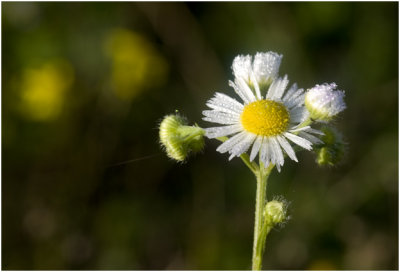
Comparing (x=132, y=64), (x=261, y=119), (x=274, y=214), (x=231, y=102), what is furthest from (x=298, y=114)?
(x=132, y=64)

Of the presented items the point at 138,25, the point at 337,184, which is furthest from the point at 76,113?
the point at 337,184

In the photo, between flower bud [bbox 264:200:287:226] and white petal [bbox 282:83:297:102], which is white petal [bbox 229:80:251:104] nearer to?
white petal [bbox 282:83:297:102]

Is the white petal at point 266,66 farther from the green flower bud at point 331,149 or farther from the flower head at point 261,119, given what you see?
the green flower bud at point 331,149

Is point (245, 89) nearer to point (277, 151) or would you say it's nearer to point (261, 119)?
point (261, 119)

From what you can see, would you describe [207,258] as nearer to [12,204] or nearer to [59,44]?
[12,204]

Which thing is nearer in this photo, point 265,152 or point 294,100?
point 265,152
